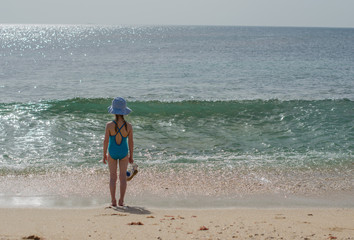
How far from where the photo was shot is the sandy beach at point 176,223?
4852 millimetres

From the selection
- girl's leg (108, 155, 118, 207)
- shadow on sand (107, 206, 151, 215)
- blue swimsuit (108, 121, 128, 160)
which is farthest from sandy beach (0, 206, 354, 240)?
blue swimsuit (108, 121, 128, 160)

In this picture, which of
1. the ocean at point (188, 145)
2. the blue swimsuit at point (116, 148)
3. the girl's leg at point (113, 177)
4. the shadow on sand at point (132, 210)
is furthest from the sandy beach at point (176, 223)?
the blue swimsuit at point (116, 148)

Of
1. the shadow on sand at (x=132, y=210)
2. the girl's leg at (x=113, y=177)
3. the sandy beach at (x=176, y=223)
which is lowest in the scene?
the sandy beach at (x=176, y=223)

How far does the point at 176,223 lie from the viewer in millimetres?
5309

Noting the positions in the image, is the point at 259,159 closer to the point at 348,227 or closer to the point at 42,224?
the point at 348,227

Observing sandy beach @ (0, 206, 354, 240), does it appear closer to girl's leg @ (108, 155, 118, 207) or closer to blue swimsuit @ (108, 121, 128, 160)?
girl's leg @ (108, 155, 118, 207)

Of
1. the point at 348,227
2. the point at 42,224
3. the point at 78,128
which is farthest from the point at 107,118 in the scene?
the point at 348,227

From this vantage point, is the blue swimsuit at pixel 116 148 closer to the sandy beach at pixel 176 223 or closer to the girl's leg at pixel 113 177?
the girl's leg at pixel 113 177

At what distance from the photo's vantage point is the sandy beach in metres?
4.85

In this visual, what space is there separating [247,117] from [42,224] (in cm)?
962

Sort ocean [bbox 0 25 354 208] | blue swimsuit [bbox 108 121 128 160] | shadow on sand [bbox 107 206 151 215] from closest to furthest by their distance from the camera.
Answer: shadow on sand [bbox 107 206 151 215]
blue swimsuit [bbox 108 121 128 160]
ocean [bbox 0 25 354 208]

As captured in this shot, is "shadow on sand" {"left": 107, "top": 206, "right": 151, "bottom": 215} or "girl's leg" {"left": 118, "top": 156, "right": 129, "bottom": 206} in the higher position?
"girl's leg" {"left": 118, "top": 156, "right": 129, "bottom": 206}

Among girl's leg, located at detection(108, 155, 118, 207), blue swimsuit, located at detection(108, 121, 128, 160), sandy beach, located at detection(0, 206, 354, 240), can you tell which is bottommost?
sandy beach, located at detection(0, 206, 354, 240)

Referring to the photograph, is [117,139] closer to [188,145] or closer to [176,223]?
[176,223]
